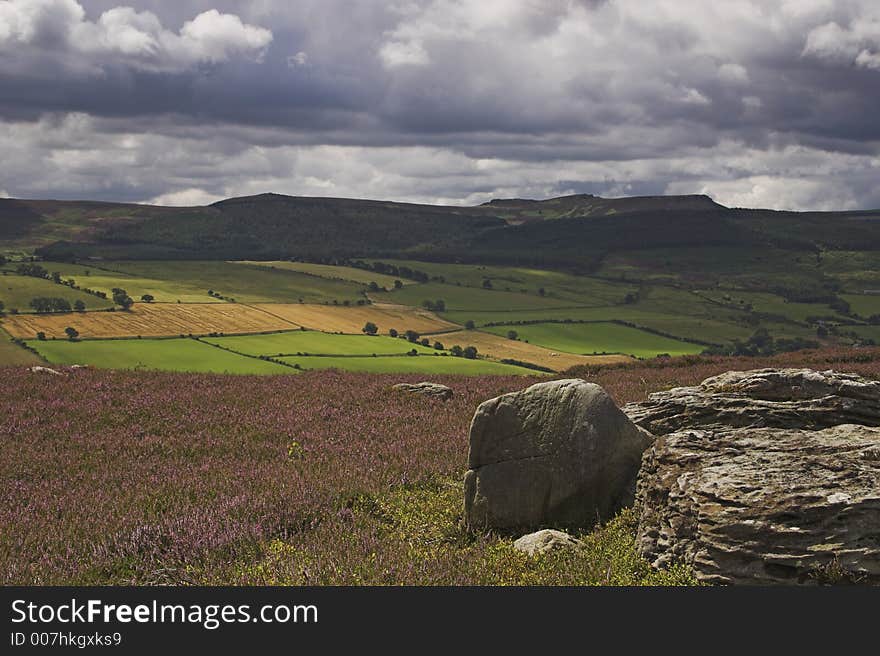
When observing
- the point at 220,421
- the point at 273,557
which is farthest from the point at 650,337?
the point at 273,557

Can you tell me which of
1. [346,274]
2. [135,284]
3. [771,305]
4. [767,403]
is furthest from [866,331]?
[767,403]

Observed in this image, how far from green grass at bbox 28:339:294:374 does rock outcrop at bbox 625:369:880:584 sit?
47241mm

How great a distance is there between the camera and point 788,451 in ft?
28.9

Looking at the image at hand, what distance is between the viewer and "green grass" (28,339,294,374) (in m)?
59.2

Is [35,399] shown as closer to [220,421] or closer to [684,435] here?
[220,421]

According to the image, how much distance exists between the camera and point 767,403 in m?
11.1

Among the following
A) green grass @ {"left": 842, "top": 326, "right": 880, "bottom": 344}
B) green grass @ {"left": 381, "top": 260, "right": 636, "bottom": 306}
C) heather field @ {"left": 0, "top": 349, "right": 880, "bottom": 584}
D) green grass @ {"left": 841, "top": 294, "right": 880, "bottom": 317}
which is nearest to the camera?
heather field @ {"left": 0, "top": 349, "right": 880, "bottom": 584}

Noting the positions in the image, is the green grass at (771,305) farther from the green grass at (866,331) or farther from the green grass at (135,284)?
the green grass at (135,284)

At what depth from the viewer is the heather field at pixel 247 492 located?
8406 mm

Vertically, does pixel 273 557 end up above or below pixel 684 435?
below

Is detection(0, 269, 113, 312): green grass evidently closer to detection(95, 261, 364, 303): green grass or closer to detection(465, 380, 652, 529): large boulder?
detection(95, 261, 364, 303): green grass

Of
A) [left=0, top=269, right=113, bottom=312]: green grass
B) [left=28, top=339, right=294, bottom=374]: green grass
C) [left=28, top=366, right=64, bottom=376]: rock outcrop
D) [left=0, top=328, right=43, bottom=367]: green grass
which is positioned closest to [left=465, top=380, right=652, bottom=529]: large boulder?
[left=28, top=366, right=64, bottom=376]: rock outcrop

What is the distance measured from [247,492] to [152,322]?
290 ft

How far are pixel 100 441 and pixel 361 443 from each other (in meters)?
5.07
